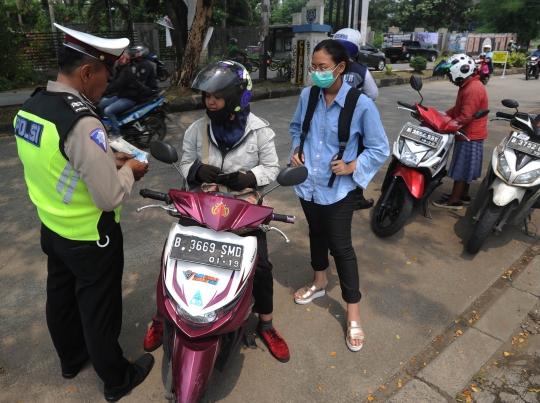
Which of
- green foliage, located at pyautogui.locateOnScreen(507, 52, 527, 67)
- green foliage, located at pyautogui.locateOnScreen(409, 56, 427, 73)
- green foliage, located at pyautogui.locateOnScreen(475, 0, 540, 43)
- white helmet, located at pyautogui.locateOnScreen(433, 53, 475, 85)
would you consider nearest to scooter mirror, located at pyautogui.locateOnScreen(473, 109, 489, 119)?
white helmet, located at pyautogui.locateOnScreen(433, 53, 475, 85)

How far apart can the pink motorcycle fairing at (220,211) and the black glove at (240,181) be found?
22 cm

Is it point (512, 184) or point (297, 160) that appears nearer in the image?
point (297, 160)

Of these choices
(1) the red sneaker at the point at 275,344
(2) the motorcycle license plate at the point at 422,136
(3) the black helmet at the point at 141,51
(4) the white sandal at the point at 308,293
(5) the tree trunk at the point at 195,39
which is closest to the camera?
(1) the red sneaker at the point at 275,344

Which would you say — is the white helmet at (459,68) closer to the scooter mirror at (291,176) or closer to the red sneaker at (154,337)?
the scooter mirror at (291,176)

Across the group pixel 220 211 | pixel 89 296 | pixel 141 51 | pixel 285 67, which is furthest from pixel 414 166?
pixel 285 67

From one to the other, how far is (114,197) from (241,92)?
911 mm

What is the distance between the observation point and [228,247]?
6.46ft

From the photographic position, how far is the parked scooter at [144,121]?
6.26 metres

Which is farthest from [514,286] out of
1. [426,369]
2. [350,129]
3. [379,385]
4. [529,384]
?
[350,129]

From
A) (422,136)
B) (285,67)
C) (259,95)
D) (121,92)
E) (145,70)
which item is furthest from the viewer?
(285,67)

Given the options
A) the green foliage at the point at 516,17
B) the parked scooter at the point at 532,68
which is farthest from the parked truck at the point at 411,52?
the parked scooter at the point at 532,68

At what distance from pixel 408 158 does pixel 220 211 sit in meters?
2.71

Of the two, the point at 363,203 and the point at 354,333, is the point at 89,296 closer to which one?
the point at 354,333

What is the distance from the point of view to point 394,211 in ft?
14.0
